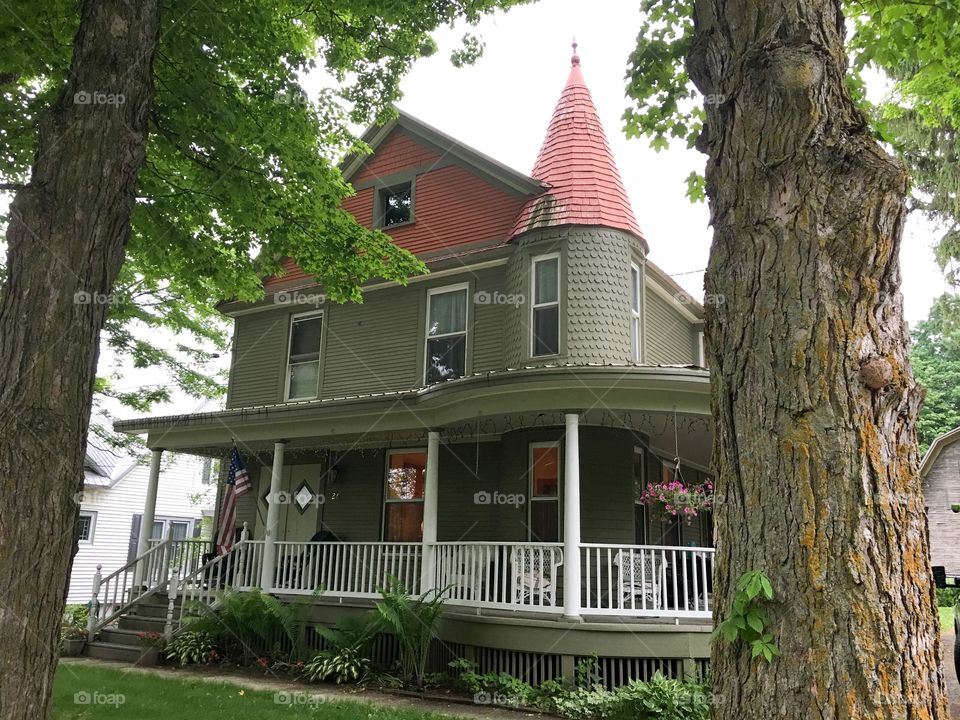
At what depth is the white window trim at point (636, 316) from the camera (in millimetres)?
12508

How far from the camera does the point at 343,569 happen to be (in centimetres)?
1142

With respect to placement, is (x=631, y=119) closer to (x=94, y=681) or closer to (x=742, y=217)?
(x=742, y=217)

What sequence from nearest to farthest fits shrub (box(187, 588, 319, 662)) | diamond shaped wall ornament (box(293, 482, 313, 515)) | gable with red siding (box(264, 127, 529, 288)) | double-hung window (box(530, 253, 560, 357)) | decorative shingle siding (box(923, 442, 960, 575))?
shrub (box(187, 588, 319, 662)) → double-hung window (box(530, 253, 560, 357)) → gable with red siding (box(264, 127, 529, 288)) → diamond shaped wall ornament (box(293, 482, 313, 515)) → decorative shingle siding (box(923, 442, 960, 575))

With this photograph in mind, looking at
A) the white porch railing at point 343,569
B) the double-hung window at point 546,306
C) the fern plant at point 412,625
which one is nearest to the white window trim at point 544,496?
the double-hung window at point 546,306

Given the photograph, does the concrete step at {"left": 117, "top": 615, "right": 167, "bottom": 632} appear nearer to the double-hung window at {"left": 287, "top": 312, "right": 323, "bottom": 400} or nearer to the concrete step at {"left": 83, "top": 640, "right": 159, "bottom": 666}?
the concrete step at {"left": 83, "top": 640, "right": 159, "bottom": 666}

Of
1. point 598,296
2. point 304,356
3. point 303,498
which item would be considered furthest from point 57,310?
point 304,356

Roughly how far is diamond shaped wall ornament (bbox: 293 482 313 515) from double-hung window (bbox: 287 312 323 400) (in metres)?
1.78

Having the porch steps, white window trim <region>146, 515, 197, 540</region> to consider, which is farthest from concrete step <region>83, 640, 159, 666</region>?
white window trim <region>146, 515, 197, 540</region>

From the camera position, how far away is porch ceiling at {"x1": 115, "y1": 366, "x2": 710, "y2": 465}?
30.9ft

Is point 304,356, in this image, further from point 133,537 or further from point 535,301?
point 133,537

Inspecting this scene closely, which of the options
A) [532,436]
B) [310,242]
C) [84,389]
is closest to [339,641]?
[532,436]

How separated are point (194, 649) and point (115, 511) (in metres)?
16.5

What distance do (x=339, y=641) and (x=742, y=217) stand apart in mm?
8482

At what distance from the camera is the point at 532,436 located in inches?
470
